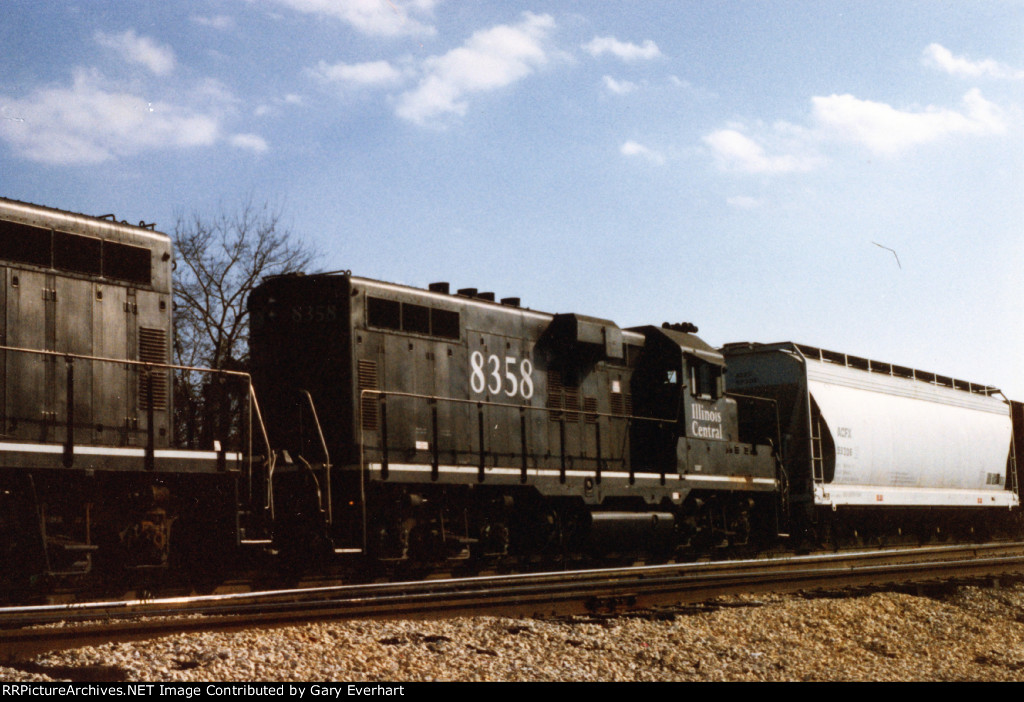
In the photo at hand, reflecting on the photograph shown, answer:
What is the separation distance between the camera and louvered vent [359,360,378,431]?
38.9ft

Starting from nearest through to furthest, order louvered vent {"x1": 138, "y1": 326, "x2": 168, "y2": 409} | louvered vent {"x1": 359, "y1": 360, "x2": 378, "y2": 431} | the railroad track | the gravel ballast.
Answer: the gravel ballast, the railroad track, louvered vent {"x1": 138, "y1": 326, "x2": 168, "y2": 409}, louvered vent {"x1": 359, "y1": 360, "x2": 378, "y2": 431}

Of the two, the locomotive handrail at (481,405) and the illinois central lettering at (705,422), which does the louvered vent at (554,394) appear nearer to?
the locomotive handrail at (481,405)

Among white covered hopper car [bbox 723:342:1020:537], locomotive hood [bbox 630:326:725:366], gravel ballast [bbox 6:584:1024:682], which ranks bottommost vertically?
gravel ballast [bbox 6:584:1024:682]

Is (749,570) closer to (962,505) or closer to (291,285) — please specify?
(291,285)

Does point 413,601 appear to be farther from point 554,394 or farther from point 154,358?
point 554,394

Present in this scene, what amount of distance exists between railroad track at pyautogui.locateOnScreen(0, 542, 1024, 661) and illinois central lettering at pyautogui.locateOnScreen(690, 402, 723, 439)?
2506mm

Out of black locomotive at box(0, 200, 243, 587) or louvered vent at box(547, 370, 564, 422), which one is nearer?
black locomotive at box(0, 200, 243, 587)

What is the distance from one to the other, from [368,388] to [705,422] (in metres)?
6.27

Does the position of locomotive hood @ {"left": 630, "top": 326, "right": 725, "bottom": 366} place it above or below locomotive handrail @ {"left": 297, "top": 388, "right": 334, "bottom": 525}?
above

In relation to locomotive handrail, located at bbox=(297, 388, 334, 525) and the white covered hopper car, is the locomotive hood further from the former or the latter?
locomotive handrail, located at bbox=(297, 388, 334, 525)

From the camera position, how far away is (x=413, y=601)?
9188mm

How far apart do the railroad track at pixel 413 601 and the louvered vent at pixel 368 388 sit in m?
2.07

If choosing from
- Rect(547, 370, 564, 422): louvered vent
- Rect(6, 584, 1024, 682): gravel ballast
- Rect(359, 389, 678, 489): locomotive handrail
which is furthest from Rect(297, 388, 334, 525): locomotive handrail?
Rect(547, 370, 564, 422): louvered vent
